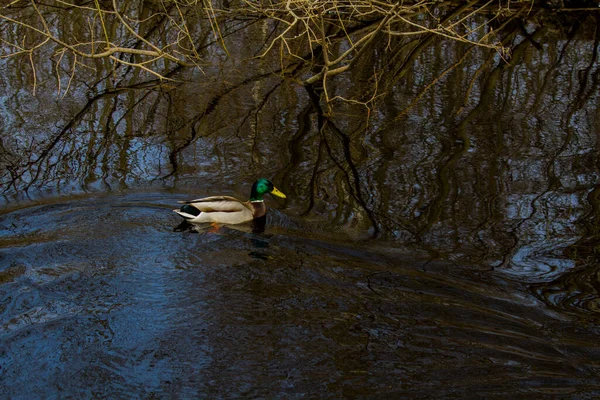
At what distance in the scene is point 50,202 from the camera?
7770mm

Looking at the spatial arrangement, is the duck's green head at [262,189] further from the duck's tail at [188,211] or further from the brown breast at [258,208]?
the duck's tail at [188,211]

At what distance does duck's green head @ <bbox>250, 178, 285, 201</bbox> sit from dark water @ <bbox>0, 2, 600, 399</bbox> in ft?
0.66

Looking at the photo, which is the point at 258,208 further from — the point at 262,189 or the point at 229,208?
the point at 229,208

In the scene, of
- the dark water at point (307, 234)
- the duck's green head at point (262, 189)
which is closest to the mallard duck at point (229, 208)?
the duck's green head at point (262, 189)

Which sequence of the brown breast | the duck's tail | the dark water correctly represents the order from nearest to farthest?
1. the dark water
2. the duck's tail
3. the brown breast

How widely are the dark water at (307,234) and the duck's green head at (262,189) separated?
202 millimetres

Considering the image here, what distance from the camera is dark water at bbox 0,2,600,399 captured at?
5250 mm

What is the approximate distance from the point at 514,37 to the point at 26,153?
29.4 ft

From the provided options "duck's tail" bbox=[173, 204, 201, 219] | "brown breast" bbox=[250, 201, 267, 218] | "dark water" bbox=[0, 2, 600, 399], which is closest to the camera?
"dark water" bbox=[0, 2, 600, 399]

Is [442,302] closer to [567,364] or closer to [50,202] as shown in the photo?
[567,364]

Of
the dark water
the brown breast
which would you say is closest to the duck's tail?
the dark water

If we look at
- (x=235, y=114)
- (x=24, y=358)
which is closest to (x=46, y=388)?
(x=24, y=358)

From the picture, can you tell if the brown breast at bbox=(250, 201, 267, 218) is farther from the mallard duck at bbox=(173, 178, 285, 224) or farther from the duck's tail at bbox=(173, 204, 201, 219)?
the duck's tail at bbox=(173, 204, 201, 219)

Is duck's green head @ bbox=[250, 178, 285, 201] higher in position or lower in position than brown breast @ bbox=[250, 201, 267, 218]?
higher
